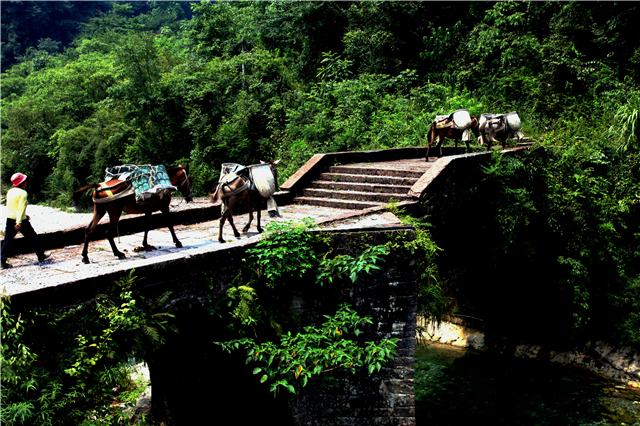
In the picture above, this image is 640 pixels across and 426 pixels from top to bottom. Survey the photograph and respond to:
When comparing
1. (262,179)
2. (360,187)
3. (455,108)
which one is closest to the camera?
(262,179)

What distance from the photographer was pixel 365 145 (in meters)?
14.5

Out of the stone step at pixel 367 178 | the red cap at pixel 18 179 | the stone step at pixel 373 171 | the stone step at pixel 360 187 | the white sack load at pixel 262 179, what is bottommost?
the stone step at pixel 360 187

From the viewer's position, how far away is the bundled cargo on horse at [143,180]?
6070 millimetres

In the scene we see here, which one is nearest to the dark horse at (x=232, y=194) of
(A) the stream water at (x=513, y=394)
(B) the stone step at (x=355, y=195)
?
(B) the stone step at (x=355, y=195)

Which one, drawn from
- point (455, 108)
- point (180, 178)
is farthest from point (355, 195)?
point (455, 108)

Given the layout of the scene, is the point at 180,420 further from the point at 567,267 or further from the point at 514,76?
the point at 514,76

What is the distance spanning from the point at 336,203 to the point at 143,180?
4163mm

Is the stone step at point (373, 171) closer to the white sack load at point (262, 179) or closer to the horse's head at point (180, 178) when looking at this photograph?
the white sack load at point (262, 179)

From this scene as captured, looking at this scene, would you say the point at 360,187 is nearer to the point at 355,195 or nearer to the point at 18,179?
the point at 355,195

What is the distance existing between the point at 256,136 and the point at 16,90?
111ft

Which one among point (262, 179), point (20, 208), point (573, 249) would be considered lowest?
point (573, 249)

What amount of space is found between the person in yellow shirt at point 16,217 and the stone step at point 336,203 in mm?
4953

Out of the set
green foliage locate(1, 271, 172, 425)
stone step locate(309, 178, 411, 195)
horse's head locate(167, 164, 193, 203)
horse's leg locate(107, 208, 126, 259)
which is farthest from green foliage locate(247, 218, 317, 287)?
stone step locate(309, 178, 411, 195)

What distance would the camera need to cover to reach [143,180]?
6.14 meters
